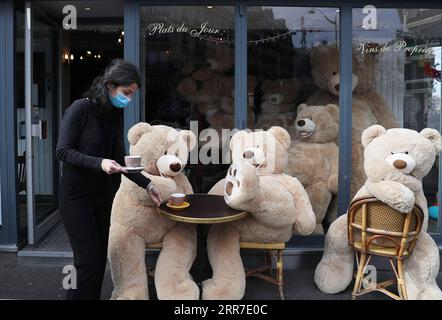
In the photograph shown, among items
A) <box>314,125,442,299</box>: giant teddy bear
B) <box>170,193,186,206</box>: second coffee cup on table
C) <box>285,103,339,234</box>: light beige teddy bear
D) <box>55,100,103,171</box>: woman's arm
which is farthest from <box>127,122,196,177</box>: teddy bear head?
<box>314,125,442,299</box>: giant teddy bear

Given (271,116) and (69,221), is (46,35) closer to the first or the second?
(271,116)

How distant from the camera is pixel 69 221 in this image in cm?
317

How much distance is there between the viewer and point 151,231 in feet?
12.8

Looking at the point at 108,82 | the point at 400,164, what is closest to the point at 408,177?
the point at 400,164

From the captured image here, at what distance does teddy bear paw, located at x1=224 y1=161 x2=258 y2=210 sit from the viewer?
3.54 metres

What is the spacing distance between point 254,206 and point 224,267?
1.93 ft

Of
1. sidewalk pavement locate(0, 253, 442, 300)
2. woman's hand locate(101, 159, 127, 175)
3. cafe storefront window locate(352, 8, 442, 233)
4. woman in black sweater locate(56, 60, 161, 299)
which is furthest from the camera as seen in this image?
cafe storefront window locate(352, 8, 442, 233)

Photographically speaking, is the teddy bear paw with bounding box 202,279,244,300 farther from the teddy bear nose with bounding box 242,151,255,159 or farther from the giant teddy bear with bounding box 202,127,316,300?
the teddy bear nose with bounding box 242,151,255,159

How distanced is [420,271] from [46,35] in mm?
5025

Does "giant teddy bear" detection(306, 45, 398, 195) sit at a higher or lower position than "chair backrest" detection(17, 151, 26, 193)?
higher

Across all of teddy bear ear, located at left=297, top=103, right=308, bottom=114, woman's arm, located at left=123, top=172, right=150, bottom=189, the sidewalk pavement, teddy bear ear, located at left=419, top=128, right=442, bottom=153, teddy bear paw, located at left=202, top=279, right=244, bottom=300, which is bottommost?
the sidewalk pavement

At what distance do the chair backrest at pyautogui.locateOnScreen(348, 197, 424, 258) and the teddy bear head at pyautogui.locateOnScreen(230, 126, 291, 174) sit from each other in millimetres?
765

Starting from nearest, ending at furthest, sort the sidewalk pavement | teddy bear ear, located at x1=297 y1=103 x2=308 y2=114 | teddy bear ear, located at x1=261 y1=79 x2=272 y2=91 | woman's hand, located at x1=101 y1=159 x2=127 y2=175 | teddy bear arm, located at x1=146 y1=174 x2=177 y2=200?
woman's hand, located at x1=101 y1=159 x2=127 y2=175 < teddy bear arm, located at x1=146 y1=174 x2=177 y2=200 < the sidewalk pavement < teddy bear ear, located at x1=297 y1=103 x2=308 y2=114 < teddy bear ear, located at x1=261 y1=79 x2=272 y2=91
